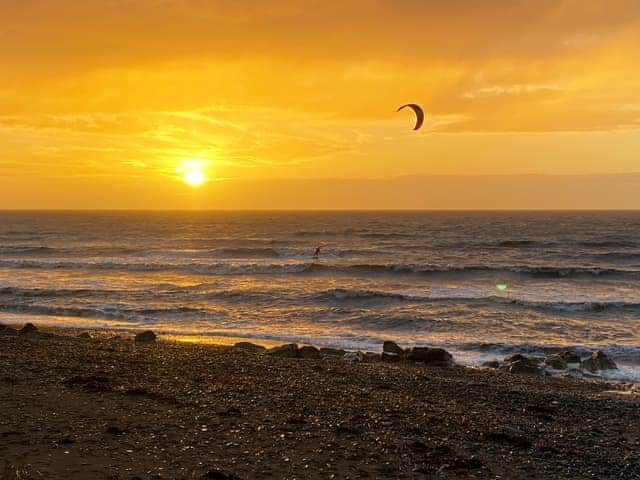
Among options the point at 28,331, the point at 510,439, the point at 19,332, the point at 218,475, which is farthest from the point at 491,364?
the point at 19,332

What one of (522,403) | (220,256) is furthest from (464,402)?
(220,256)

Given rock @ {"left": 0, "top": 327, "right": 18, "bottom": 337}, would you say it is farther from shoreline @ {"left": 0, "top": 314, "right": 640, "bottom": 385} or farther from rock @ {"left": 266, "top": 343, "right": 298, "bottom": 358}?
rock @ {"left": 266, "top": 343, "right": 298, "bottom": 358}

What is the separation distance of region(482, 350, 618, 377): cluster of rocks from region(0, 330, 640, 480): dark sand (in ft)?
5.77

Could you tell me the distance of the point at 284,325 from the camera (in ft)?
76.3

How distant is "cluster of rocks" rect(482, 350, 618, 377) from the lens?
51.8ft

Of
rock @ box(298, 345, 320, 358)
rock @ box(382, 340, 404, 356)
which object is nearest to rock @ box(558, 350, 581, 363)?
rock @ box(382, 340, 404, 356)

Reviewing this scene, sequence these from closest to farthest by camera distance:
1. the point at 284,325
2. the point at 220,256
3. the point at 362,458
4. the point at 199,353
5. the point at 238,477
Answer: the point at 238,477
the point at 362,458
the point at 199,353
the point at 284,325
the point at 220,256

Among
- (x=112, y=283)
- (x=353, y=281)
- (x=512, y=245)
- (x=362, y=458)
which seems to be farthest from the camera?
(x=512, y=245)

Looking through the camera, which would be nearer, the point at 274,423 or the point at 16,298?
the point at 274,423

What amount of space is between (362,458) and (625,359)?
13.1 meters

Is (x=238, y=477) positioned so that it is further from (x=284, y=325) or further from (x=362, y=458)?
(x=284, y=325)

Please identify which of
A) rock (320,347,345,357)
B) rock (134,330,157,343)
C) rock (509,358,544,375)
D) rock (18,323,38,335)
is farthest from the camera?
rock (18,323,38,335)

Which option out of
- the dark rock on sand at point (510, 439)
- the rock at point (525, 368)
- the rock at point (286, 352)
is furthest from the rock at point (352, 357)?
the dark rock on sand at point (510, 439)

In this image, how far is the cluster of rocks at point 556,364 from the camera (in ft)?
51.8
